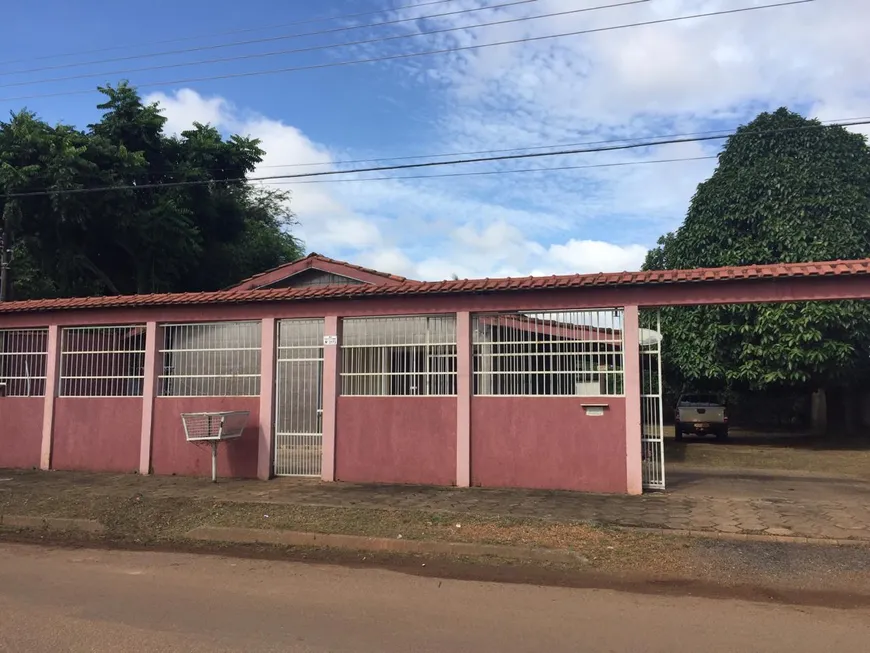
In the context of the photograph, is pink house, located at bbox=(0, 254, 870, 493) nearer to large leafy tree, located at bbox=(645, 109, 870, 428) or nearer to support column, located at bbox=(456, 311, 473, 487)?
support column, located at bbox=(456, 311, 473, 487)

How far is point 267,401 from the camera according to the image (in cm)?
1117

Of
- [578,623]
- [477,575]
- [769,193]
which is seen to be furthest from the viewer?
[769,193]

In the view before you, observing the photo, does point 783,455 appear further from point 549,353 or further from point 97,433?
point 97,433

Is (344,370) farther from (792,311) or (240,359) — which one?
(792,311)

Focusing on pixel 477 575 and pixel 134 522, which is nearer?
pixel 477 575

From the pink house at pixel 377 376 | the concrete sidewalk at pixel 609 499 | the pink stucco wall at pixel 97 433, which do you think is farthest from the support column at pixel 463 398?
the pink stucco wall at pixel 97 433

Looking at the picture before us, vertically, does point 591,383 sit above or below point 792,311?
below

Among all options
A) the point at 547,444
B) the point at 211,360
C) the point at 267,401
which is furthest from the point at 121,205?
the point at 547,444

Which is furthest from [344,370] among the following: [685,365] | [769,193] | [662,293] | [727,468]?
[769,193]

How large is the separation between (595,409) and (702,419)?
12.5 m

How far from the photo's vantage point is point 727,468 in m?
13.4

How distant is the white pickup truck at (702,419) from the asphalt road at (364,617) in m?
16.3

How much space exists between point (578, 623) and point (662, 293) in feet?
19.1

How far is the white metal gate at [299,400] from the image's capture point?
11.2 m
